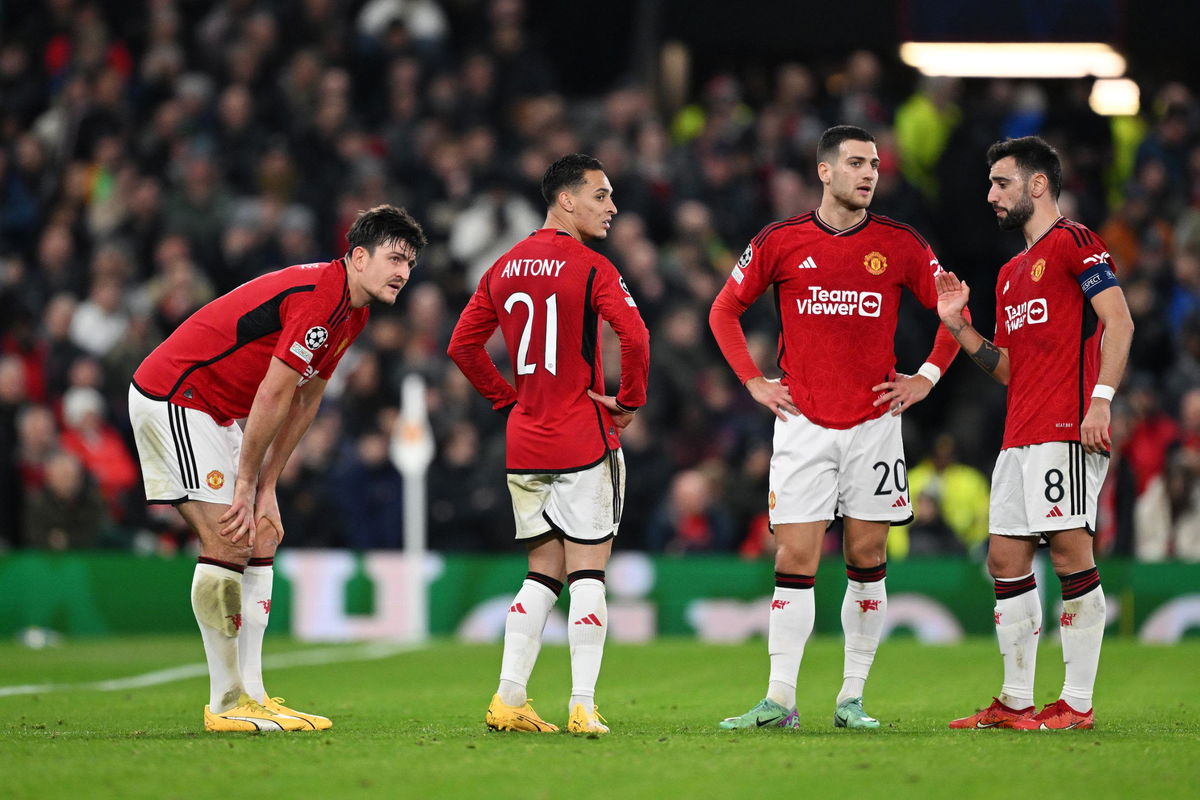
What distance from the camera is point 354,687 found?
444 inches

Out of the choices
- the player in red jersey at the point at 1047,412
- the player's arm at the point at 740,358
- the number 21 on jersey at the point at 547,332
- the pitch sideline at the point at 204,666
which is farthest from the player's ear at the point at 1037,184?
the pitch sideline at the point at 204,666

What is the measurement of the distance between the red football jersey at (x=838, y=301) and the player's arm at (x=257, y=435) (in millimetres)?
2148

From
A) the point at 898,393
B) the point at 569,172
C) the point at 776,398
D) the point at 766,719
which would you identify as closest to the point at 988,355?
the point at 898,393

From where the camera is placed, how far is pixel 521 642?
7.94 m

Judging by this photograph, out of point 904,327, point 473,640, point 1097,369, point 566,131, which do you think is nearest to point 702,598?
point 473,640

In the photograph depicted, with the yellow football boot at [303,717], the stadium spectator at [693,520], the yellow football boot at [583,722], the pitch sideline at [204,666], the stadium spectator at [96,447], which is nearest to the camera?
the yellow football boot at [583,722]

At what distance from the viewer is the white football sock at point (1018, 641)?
8203 mm

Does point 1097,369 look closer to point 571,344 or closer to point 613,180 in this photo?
point 571,344

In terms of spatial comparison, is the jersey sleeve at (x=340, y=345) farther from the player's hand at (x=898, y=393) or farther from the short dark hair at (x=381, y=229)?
the player's hand at (x=898, y=393)

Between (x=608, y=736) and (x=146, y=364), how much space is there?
2800 mm

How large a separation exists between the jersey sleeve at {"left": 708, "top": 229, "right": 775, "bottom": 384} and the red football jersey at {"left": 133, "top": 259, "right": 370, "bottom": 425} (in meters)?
1.80

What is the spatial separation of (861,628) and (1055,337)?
167 cm

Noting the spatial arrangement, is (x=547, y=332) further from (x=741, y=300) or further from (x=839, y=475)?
(x=839, y=475)

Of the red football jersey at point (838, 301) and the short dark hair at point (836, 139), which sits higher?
the short dark hair at point (836, 139)
